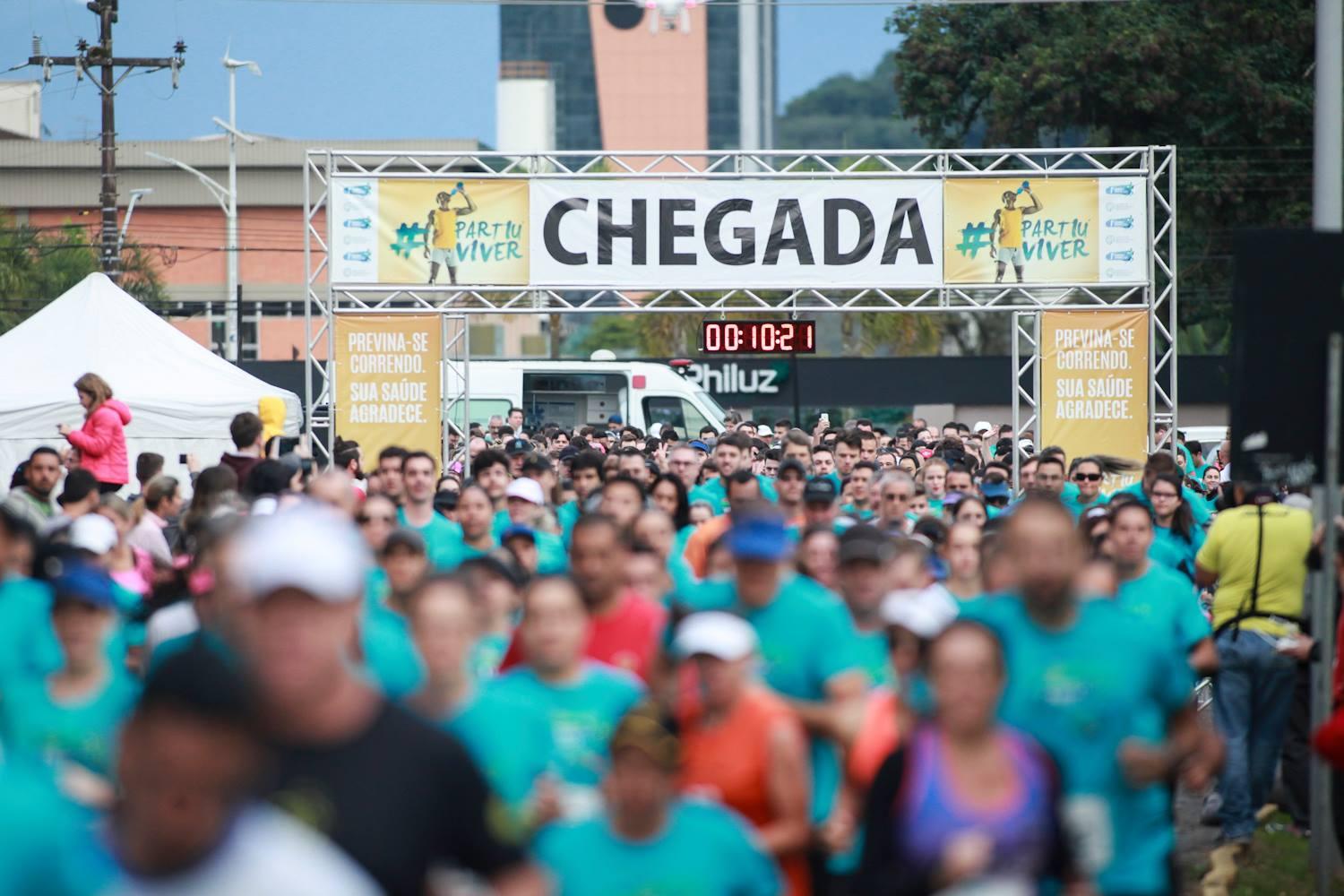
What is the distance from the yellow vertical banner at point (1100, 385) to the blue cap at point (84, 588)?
44.6ft

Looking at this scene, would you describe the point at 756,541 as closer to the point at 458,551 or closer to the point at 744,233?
the point at 458,551

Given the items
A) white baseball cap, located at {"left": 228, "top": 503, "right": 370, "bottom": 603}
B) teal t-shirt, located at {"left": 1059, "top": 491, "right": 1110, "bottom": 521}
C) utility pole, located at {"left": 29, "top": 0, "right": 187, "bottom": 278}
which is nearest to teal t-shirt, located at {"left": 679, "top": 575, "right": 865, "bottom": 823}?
white baseball cap, located at {"left": 228, "top": 503, "right": 370, "bottom": 603}

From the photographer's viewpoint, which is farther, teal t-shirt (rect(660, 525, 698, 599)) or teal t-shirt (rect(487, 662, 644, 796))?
teal t-shirt (rect(660, 525, 698, 599))

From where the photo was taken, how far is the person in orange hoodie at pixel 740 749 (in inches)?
198

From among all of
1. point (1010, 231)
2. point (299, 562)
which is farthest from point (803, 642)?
point (1010, 231)

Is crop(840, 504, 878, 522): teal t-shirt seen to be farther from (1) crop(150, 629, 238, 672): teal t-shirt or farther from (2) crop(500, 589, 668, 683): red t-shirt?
(1) crop(150, 629, 238, 672): teal t-shirt

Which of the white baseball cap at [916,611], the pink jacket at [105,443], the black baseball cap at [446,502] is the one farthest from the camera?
the pink jacket at [105,443]

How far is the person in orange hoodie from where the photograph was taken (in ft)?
16.5

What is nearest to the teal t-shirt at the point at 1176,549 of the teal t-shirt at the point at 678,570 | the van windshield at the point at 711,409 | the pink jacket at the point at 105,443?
the teal t-shirt at the point at 678,570

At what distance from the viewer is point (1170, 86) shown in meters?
33.6

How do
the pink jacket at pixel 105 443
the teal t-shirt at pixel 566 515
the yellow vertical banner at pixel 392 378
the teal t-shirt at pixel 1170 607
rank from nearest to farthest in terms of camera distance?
the teal t-shirt at pixel 1170 607 → the teal t-shirt at pixel 566 515 → the pink jacket at pixel 105 443 → the yellow vertical banner at pixel 392 378

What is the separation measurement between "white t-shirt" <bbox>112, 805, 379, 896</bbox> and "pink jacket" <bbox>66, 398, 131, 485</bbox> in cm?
1088

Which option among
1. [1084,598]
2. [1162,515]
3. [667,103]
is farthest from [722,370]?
[667,103]

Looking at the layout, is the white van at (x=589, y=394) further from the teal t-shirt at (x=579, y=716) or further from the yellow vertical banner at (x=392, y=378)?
the teal t-shirt at (x=579, y=716)
